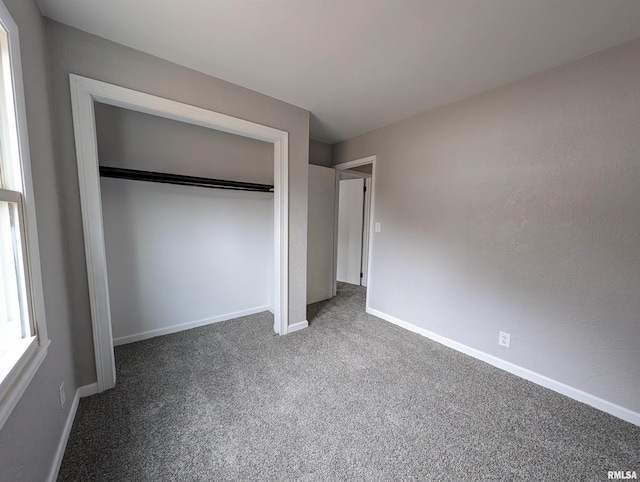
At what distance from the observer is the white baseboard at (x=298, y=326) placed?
2623 mm

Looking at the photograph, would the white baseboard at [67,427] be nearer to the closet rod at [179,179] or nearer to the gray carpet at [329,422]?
the gray carpet at [329,422]

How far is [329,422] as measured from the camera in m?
1.49

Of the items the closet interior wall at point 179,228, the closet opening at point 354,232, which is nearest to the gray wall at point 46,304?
the closet interior wall at point 179,228

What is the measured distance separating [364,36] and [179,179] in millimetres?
1903

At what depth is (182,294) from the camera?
2576 millimetres

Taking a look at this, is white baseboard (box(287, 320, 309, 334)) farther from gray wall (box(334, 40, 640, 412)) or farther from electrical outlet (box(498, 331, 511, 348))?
electrical outlet (box(498, 331, 511, 348))

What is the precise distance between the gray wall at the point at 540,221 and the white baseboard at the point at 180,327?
199 cm

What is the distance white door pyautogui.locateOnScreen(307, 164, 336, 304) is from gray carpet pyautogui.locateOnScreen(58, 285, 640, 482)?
1.34m

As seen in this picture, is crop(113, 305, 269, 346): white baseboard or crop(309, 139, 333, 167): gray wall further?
crop(309, 139, 333, 167): gray wall

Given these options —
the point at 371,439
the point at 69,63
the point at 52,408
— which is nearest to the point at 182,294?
the point at 52,408

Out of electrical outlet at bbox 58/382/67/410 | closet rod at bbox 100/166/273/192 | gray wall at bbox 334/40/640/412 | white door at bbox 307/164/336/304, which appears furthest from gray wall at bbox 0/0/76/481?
gray wall at bbox 334/40/640/412

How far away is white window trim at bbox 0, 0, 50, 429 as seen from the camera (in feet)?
2.94
